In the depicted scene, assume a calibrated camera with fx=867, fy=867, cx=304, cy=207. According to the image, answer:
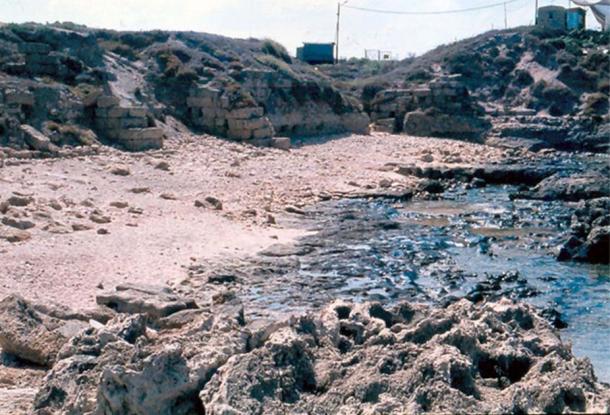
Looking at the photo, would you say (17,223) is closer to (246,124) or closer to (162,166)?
(162,166)

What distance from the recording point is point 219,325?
6332mm

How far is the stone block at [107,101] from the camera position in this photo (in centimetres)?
2462

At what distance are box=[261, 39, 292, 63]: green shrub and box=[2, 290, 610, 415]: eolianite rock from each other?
3445 centimetres

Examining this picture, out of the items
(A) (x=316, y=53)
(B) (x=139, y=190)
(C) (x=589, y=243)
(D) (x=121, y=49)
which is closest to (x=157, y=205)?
(B) (x=139, y=190)

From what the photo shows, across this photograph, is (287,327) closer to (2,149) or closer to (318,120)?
(2,149)

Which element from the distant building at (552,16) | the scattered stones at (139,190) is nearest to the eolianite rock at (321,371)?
the scattered stones at (139,190)

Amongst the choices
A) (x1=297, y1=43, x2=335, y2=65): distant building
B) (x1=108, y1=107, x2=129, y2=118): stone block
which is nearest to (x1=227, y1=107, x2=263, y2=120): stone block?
(x1=108, y1=107, x2=129, y2=118): stone block

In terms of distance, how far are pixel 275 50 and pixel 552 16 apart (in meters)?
23.9

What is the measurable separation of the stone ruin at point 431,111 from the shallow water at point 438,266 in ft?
52.5

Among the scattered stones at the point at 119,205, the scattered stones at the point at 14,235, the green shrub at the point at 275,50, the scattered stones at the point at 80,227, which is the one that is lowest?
the scattered stones at the point at 80,227

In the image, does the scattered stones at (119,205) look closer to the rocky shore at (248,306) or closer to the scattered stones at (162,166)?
the rocky shore at (248,306)

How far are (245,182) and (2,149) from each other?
594 cm

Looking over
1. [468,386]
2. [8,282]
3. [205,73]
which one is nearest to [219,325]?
[468,386]

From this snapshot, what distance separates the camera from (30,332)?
8156 mm
